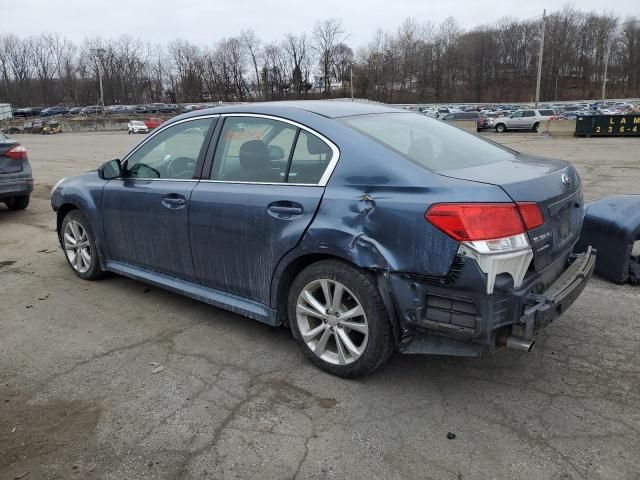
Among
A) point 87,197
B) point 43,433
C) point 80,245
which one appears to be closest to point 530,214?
point 43,433

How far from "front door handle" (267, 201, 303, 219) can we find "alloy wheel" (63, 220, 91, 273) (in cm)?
259

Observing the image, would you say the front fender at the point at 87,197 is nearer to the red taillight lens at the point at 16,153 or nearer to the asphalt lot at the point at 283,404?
the asphalt lot at the point at 283,404

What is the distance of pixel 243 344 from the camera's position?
397cm

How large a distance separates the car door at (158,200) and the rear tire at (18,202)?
5446 millimetres

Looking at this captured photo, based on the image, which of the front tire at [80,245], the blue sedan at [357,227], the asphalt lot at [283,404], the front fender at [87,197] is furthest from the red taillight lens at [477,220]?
the front tire at [80,245]

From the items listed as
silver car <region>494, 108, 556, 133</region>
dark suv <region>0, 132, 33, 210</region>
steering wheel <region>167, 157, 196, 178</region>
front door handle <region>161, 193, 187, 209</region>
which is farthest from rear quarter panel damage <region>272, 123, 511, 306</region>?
silver car <region>494, 108, 556, 133</region>

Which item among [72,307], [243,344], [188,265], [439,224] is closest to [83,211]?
[72,307]

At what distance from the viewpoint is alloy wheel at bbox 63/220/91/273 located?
530cm

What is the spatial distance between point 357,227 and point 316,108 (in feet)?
3.67

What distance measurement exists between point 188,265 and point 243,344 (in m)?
0.75

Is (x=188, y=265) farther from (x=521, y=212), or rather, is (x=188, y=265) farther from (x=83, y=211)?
(x=521, y=212)

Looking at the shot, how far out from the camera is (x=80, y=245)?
536 centimetres

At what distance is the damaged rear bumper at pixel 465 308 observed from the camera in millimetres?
2768

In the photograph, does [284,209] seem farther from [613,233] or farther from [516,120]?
[516,120]
